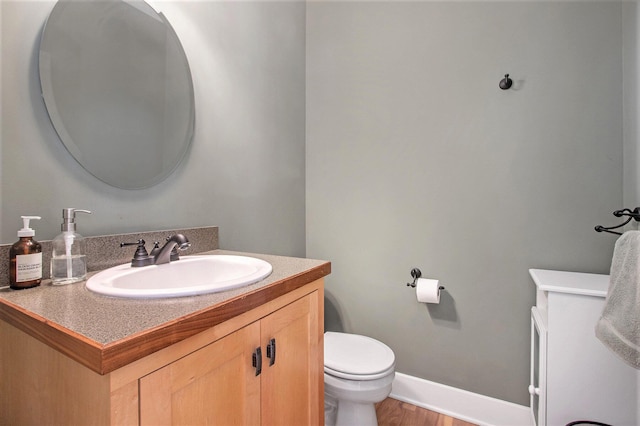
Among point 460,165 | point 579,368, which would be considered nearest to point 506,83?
point 460,165

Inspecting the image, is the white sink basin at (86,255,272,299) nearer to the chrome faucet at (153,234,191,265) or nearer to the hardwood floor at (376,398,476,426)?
the chrome faucet at (153,234,191,265)

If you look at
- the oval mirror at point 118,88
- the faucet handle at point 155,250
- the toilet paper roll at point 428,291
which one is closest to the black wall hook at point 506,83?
the toilet paper roll at point 428,291

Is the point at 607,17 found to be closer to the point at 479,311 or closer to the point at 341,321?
the point at 479,311

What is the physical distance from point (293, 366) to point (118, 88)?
1.10m

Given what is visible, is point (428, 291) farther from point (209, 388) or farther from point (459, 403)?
point (209, 388)

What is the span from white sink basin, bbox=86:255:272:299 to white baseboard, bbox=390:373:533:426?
1.34 m

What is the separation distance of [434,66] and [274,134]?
989 millimetres

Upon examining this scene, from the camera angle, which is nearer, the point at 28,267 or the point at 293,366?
the point at 28,267

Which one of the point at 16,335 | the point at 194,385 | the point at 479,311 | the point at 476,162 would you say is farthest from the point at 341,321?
the point at 16,335

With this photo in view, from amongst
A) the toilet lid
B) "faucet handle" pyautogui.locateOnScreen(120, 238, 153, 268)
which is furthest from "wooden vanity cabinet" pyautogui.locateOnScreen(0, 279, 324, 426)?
the toilet lid

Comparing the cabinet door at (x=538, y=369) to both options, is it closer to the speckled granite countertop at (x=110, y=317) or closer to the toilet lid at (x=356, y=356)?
the toilet lid at (x=356, y=356)

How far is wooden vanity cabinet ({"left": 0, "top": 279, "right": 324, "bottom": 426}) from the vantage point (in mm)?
504

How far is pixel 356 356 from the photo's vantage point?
1500mm

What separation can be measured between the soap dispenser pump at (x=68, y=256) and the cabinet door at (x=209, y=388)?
46 centimetres
